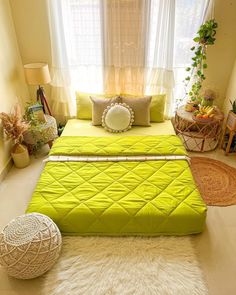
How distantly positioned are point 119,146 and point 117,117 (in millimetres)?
471

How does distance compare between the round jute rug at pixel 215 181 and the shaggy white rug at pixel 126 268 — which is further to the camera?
the round jute rug at pixel 215 181

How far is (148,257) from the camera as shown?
5.36ft

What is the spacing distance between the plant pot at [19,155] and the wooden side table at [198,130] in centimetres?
194

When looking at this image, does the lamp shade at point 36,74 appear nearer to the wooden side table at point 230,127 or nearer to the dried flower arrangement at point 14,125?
the dried flower arrangement at point 14,125

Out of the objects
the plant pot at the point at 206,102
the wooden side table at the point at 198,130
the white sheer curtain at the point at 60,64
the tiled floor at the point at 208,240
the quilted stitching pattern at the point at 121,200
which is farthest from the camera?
the plant pot at the point at 206,102

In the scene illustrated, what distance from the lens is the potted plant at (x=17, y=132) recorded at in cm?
246

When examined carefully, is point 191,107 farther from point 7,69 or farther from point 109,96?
point 7,69

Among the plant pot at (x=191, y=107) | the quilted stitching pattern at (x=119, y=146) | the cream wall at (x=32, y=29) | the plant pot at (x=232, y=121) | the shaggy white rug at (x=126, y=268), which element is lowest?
the shaggy white rug at (x=126, y=268)

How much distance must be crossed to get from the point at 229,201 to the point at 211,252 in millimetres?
655

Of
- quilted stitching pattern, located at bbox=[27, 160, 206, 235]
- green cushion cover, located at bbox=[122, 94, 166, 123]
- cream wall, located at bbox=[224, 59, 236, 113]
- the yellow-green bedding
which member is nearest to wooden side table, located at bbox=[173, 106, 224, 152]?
green cushion cover, located at bbox=[122, 94, 166, 123]

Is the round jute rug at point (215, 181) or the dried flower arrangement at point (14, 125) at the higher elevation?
the dried flower arrangement at point (14, 125)

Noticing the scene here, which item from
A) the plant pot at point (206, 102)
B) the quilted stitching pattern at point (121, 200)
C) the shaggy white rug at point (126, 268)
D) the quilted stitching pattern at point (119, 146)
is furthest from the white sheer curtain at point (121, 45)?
the shaggy white rug at point (126, 268)

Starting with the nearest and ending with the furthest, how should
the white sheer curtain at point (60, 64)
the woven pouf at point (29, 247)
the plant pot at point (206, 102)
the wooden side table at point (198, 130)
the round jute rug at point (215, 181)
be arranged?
1. the woven pouf at point (29, 247)
2. the round jute rug at point (215, 181)
3. the white sheer curtain at point (60, 64)
4. the wooden side table at point (198, 130)
5. the plant pot at point (206, 102)

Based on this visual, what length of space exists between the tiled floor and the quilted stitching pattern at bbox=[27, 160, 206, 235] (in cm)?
20
